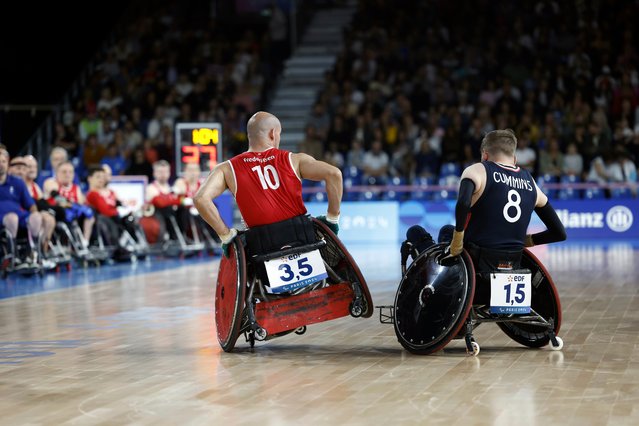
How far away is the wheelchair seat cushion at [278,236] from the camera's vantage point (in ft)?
27.6

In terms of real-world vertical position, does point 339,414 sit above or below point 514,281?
below

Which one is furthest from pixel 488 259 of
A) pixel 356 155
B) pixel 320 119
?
pixel 320 119

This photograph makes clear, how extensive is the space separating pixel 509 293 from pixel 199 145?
12473 mm

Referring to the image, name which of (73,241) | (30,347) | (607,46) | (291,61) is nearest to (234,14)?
(291,61)

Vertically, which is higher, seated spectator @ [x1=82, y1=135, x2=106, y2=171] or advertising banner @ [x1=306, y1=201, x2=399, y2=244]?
seated spectator @ [x1=82, y1=135, x2=106, y2=171]

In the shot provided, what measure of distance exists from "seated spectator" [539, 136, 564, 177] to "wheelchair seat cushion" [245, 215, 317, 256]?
15.2 m

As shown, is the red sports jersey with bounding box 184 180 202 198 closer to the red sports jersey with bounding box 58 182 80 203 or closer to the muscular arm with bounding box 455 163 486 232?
the red sports jersey with bounding box 58 182 80 203

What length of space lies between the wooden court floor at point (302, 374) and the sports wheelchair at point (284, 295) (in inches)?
A: 8.4

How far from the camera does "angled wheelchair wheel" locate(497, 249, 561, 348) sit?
823 cm

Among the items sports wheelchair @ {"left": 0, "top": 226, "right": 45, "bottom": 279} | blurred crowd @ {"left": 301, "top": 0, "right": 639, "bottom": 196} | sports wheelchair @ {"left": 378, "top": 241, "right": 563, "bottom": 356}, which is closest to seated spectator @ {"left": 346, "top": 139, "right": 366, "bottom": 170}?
blurred crowd @ {"left": 301, "top": 0, "right": 639, "bottom": 196}

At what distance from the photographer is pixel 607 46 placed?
25.2 metres

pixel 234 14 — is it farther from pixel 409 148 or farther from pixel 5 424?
pixel 5 424

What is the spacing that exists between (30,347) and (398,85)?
18047 millimetres

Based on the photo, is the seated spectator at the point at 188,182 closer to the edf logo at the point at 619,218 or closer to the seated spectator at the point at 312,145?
the seated spectator at the point at 312,145
